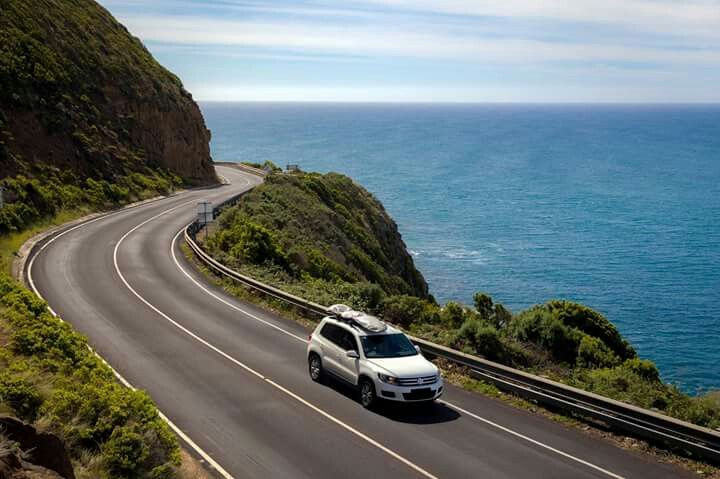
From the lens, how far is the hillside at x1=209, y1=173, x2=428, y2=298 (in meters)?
31.8

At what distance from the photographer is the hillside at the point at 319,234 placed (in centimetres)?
3175

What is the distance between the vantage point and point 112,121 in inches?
2147

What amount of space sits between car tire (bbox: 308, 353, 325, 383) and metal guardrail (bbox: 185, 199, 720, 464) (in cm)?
310

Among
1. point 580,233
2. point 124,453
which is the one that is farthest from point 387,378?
point 580,233

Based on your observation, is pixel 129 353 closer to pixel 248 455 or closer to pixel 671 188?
pixel 248 455

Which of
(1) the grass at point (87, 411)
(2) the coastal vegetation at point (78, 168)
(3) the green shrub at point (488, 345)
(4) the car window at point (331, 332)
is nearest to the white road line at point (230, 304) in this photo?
(4) the car window at point (331, 332)

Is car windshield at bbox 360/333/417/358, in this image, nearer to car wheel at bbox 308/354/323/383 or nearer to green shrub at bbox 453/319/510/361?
car wheel at bbox 308/354/323/383

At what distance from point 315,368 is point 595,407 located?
6.48m

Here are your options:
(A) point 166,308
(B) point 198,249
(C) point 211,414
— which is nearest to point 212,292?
(A) point 166,308

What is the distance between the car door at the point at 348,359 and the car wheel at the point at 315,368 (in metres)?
0.92

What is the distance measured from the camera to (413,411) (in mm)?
14344

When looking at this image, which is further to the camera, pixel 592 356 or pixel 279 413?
pixel 592 356

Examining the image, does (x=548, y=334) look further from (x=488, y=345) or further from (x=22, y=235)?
(x=22, y=235)

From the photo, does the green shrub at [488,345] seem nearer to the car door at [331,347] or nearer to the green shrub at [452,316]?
the green shrub at [452,316]
